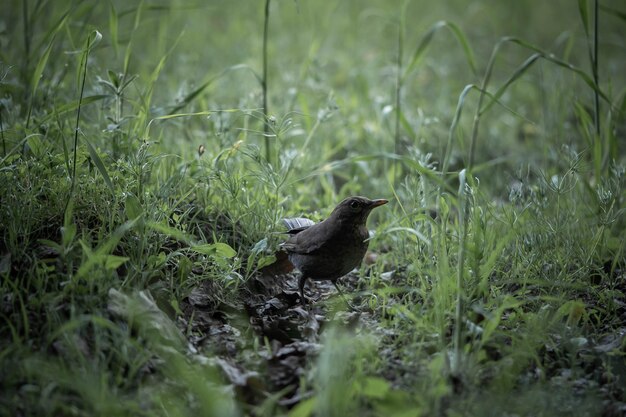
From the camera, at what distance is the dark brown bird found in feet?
11.8

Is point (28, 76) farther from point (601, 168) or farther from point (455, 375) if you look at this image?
point (601, 168)

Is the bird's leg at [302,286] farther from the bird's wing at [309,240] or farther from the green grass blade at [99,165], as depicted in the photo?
the green grass blade at [99,165]

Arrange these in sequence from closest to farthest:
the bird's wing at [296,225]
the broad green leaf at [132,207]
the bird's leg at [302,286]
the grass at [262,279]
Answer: the grass at [262,279]
the broad green leaf at [132,207]
the bird's leg at [302,286]
the bird's wing at [296,225]

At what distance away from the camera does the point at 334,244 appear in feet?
11.8

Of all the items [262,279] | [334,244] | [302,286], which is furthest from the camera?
[262,279]

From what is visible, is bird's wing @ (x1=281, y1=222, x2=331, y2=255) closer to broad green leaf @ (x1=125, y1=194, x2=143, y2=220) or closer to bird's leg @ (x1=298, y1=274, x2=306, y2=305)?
bird's leg @ (x1=298, y1=274, x2=306, y2=305)

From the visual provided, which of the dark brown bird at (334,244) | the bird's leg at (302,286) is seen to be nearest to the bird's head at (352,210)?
the dark brown bird at (334,244)

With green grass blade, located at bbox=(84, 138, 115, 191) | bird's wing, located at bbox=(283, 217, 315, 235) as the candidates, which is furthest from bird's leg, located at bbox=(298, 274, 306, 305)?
green grass blade, located at bbox=(84, 138, 115, 191)

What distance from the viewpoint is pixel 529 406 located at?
2684 millimetres

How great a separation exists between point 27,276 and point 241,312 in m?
1.17

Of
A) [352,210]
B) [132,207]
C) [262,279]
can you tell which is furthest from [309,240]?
[132,207]

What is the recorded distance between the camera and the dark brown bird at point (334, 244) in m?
3.60

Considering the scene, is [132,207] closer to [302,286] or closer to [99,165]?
[99,165]

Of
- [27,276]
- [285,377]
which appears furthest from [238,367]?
[27,276]
